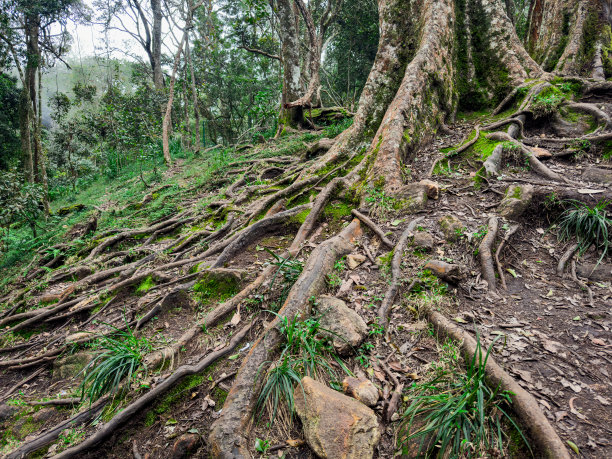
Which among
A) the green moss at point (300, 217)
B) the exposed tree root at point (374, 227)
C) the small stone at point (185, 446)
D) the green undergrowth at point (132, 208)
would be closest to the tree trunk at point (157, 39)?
the green undergrowth at point (132, 208)

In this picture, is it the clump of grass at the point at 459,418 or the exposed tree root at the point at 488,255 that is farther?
the exposed tree root at the point at 488,255

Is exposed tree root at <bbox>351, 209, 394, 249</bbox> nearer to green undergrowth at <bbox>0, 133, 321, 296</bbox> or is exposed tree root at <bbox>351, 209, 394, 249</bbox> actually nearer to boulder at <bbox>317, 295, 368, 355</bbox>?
boulder at <bbox>317, 295, 368, 355</bbox>

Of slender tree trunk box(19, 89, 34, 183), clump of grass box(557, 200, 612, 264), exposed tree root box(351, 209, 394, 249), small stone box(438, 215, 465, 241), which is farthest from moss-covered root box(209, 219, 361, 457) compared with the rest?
slender tree trunk box(19, 89, 34, 183)

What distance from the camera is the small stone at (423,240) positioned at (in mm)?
3459

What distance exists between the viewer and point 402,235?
369cm

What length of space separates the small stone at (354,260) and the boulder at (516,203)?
1801mm

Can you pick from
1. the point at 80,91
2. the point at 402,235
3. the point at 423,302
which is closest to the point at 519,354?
the point at 423,302

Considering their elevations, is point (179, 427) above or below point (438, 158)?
below

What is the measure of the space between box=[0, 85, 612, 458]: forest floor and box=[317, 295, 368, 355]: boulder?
111 millimetres

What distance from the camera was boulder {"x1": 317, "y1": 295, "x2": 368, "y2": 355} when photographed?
8.74 feet

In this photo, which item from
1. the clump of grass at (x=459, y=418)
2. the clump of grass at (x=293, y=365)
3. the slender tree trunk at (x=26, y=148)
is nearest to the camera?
the clump of grass at (x=459, y=418)

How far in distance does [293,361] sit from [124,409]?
159 cm

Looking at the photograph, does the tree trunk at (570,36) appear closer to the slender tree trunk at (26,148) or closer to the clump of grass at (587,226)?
the clump of grass at (587,226)

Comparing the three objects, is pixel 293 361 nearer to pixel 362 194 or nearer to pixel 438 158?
pixel 362 194
